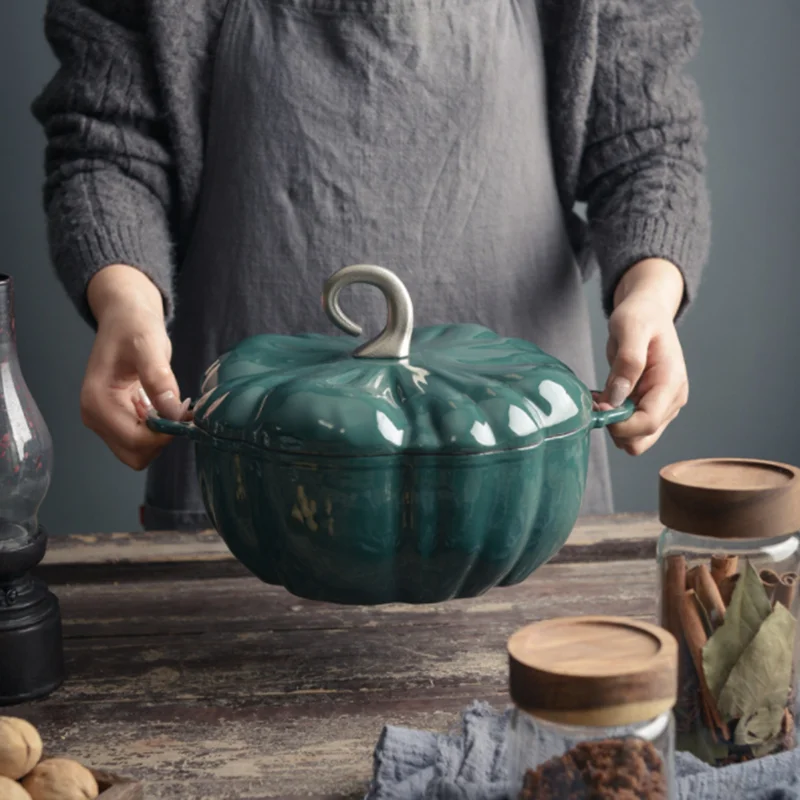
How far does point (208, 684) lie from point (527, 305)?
0.64 meters

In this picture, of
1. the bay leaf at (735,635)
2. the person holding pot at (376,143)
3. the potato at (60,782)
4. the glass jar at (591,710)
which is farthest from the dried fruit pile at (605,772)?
the person holding pot at (376,143)

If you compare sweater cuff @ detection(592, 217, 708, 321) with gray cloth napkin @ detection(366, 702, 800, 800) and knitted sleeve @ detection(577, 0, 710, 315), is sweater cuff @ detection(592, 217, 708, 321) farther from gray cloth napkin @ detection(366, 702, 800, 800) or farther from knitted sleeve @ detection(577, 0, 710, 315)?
gray cloth napkin @ detection(366, 702, 800, 800)

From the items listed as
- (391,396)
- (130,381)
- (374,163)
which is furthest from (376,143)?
(391,396)

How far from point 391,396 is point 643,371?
0.29 m

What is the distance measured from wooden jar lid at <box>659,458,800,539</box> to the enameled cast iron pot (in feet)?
0.26

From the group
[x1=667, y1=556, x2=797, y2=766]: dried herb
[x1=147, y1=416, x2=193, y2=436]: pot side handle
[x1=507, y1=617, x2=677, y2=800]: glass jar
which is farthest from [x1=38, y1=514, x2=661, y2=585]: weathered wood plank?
[x1=507, y1=617, x2=677, y2=800]: glass jar

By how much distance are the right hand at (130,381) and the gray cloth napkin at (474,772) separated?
0.29 metres

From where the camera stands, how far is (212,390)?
2.62 feet

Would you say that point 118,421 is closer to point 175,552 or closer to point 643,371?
point 175,552

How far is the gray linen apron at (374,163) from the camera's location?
4.05 ft

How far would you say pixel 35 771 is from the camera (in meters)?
0.65

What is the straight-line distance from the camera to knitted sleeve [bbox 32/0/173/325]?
1171 millimetres

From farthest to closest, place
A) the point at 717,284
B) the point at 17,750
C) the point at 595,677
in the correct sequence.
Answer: the point at 717,284 → the point at 17,750 → the point at 595,677

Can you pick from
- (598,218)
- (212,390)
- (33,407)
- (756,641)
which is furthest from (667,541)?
(598,218)
